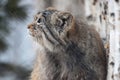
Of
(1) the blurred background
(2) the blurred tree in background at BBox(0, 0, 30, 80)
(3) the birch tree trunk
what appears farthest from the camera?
(2) the blurred tree in background at BBox(0, 0, 30, 80)

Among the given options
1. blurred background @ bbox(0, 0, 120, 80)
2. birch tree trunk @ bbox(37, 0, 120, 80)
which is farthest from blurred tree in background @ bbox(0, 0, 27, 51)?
birch tree trunk @ bbox(37, 0, 120, 80)

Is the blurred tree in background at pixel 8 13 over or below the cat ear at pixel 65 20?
below

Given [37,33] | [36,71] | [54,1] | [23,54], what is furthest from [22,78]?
[37,33]

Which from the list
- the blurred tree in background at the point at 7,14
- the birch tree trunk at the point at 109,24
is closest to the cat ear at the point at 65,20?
the birch tree trunk at the point at 109,24

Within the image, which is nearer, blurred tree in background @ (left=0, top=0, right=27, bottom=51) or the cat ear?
the cat ear

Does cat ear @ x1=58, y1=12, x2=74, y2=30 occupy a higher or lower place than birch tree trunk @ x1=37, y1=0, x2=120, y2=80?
higher

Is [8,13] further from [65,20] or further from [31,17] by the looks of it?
[65,20]

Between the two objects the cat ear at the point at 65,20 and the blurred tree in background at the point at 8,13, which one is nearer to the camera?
the cat ear at the point at 65,20

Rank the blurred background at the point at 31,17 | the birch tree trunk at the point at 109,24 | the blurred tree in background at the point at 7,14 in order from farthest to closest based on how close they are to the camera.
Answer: the blurred tree in background at the point at 7,14
the blurred background at the point at 31,17
the birch tree trunk at the point at 109,24

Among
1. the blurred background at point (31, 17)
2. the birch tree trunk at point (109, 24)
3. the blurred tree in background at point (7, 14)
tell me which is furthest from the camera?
the blurred tree in background at point (7, 14)

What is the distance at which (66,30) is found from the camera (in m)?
3.43

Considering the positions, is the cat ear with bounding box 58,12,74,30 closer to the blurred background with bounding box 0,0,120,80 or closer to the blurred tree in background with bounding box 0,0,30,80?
the blurred background with bounding box 0,0,120,80

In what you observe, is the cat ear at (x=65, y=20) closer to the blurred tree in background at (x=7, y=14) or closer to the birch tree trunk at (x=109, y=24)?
the birch tree trunk at (x=109, y=24)

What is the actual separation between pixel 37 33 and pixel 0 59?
3.69 meters
